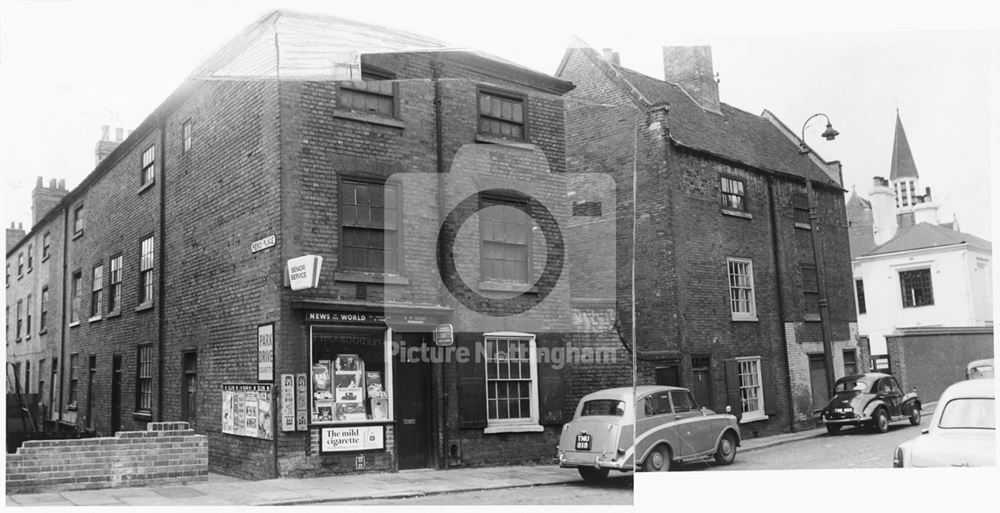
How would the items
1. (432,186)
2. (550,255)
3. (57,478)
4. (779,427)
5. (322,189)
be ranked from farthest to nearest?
(550,255) → (432,186) → (322,189) → (779,427) → (57,478)

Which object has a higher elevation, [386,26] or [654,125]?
[386,26]

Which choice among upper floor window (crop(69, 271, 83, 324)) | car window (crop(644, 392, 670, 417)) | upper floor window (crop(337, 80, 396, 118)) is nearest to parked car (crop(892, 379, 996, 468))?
car window (crop(644, 392, 670, 417))

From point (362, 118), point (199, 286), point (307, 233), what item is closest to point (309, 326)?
point (307, 233)

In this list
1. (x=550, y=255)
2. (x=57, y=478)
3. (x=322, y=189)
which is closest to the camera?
(x=57, y=478)

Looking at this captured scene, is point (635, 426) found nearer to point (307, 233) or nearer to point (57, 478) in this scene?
point (307, 233)

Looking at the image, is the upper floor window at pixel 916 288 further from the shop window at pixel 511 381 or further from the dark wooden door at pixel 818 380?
the shop window at pixel 511 381

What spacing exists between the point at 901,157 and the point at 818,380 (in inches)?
99.7

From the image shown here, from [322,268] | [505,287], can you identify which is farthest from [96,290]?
[505,287]

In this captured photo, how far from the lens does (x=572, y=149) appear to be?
10.8 metres

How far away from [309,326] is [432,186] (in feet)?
7.52

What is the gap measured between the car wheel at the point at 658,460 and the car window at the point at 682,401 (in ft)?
1.50

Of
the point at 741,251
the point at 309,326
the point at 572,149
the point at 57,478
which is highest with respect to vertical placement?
the point at 572,149

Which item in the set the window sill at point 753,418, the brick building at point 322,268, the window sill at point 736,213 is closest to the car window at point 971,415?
the window sill at point 753,418

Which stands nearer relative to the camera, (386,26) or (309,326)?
(386,26)
